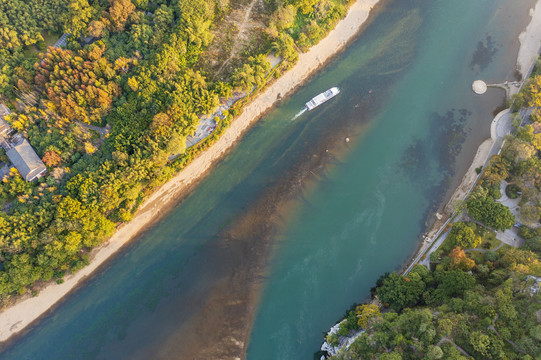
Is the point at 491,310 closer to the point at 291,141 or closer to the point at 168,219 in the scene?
the point at 291,141

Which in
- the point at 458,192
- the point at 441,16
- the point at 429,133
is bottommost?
the point at 458,192

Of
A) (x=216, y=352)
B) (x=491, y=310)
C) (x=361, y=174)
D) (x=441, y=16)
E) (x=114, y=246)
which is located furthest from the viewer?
(x=441, y=16)

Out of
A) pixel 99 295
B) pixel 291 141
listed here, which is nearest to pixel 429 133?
pixel 291 141

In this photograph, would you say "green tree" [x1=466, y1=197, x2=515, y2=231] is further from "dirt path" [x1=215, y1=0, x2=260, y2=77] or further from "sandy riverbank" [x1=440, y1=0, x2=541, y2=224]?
"dirt path" [x1=215, y1=0, x2=260, y2=77]

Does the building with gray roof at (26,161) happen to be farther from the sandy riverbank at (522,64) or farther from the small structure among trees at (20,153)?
the sandy riverbank at (522,64)

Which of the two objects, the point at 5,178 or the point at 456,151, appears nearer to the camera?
the point at 5,178

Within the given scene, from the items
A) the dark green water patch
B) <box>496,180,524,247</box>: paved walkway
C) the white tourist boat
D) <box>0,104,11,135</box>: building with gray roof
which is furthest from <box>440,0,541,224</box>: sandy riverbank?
<box>0,104,11,135</box>: building with gray roof

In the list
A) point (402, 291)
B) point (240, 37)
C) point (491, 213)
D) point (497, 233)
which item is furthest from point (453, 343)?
point (240, 37)
